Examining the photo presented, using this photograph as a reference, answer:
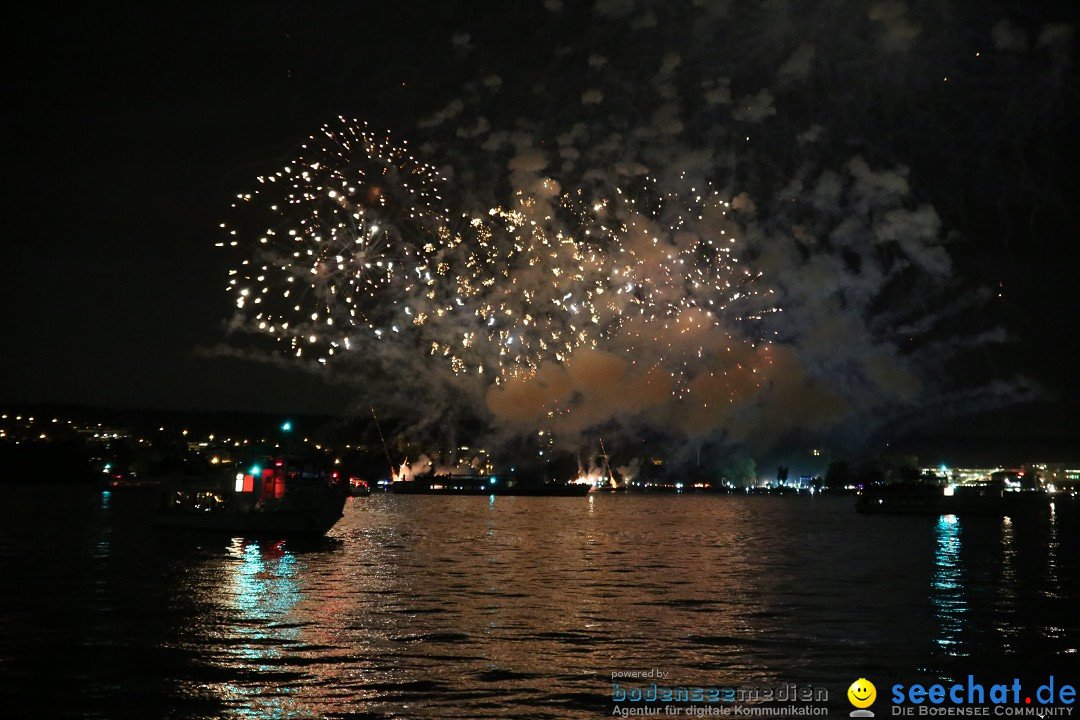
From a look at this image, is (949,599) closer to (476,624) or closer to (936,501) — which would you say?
(476,624)

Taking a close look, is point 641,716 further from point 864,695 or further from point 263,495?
point 263,495

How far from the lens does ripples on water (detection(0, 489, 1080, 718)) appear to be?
18203mm

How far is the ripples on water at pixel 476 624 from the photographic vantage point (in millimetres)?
18203

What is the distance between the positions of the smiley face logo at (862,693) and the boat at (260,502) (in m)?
42.1

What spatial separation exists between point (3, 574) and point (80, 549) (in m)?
13.2

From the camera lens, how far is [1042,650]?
23.7 metres

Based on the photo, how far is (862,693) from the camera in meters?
18.6

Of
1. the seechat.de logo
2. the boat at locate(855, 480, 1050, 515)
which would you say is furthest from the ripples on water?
the boat at locate(855, 480, 1050, 515)

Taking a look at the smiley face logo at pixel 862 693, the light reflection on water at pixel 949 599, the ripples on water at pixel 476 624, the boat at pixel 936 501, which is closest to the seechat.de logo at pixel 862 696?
the smiley face logo at pixel 862 693

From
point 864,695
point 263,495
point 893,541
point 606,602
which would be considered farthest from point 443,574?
point 893,541

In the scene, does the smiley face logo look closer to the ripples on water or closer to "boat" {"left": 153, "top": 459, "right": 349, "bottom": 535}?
the ripples on water

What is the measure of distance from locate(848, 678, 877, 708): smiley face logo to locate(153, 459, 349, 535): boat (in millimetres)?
42103

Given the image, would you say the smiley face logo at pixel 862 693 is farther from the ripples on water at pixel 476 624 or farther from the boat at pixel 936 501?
the boat at pixel 936 501

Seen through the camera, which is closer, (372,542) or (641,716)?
(641,716)
